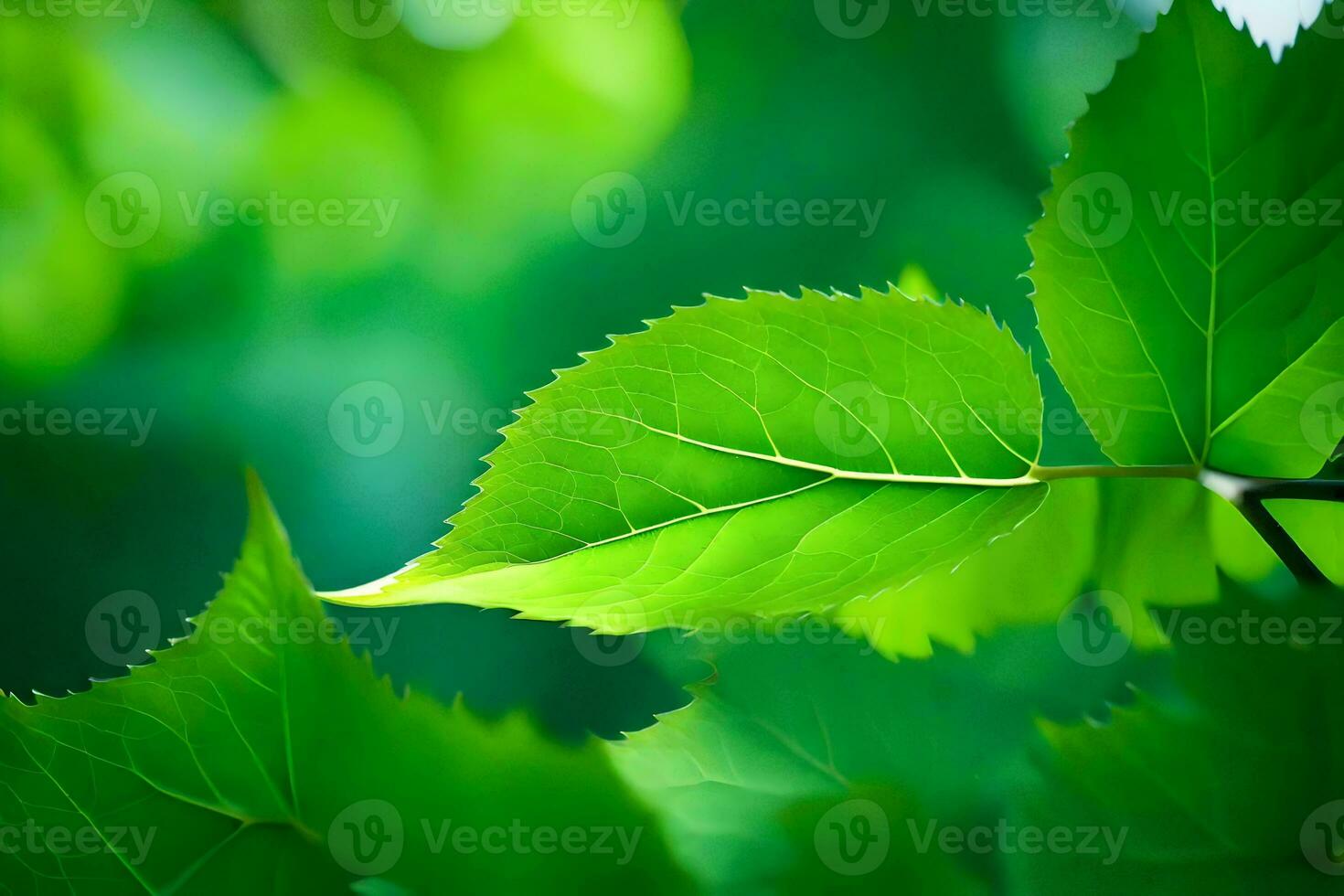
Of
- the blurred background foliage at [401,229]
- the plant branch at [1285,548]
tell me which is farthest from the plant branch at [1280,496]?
the blurred background foliage at [401,229]

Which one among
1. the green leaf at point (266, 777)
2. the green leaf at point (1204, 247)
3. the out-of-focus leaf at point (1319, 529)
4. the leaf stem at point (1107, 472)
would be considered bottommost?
the green leaf at point (266, 777)

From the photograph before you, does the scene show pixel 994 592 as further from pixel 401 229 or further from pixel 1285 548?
pixel 401 229

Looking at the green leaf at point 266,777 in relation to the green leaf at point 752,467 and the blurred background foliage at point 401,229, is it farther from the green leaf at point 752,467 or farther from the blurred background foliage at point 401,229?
the blurred background foliage at point 401,229

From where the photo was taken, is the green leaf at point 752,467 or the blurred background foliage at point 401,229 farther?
the blurred background foliage at point 401,229

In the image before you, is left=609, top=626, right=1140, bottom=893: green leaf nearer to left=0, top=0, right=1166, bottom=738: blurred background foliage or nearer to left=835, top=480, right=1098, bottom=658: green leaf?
left=835, top=480, right=1098, bottom=658: green leaf

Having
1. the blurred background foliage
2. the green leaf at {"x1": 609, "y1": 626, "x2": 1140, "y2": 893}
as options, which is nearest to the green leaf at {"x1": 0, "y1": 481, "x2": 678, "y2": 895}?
the green leaf at {"x1": 609, "y1": 626, "x2": 1140, "y2": 893}
